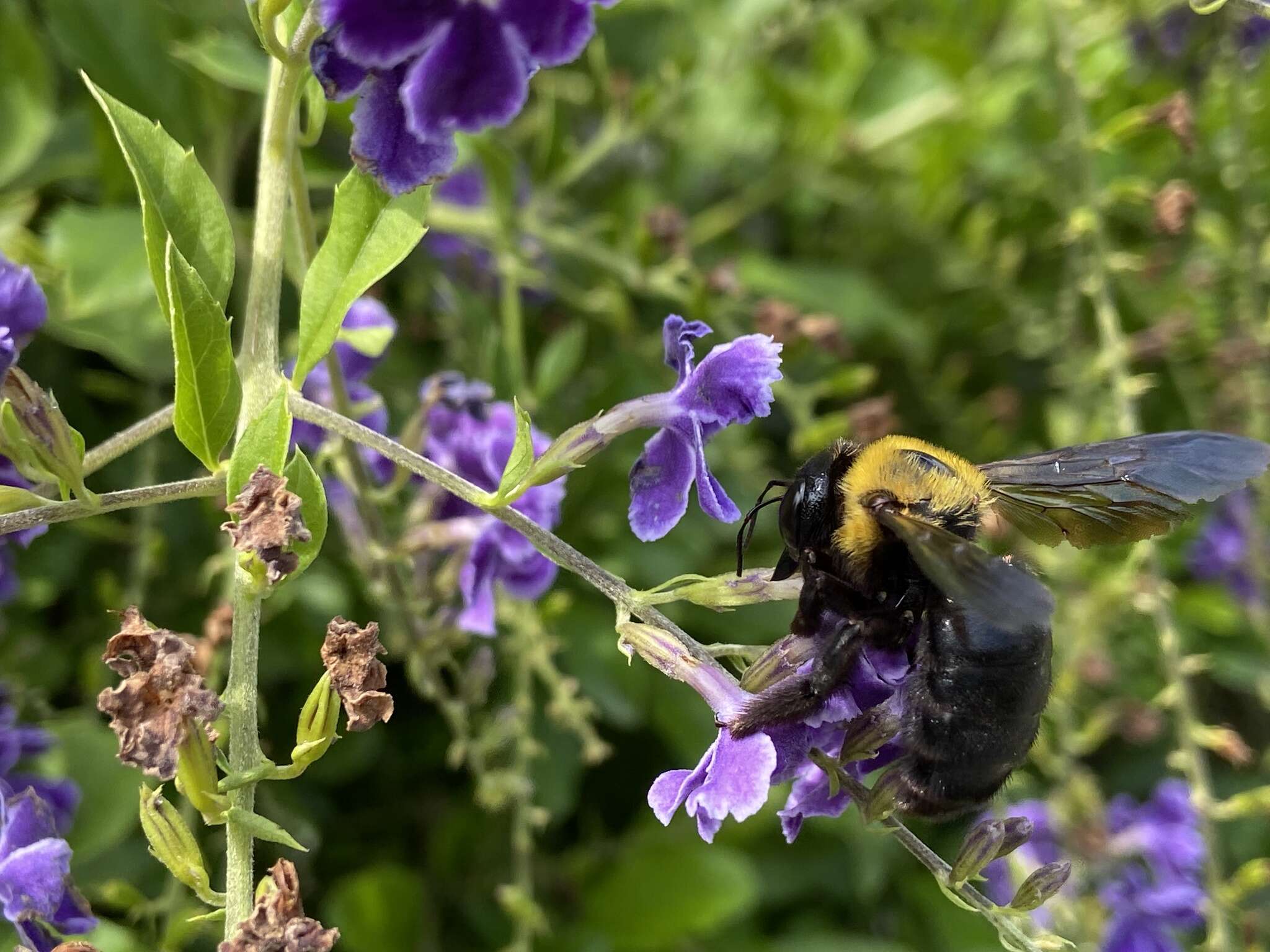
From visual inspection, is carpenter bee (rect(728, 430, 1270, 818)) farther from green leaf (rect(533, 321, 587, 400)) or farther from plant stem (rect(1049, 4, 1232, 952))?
green leaf (rect(533, 321, 587, 400))

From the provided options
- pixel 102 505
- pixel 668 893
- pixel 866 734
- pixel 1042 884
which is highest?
pixel 102 505

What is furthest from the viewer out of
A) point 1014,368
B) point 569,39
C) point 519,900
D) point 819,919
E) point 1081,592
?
point 1014,368

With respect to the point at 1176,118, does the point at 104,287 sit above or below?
above

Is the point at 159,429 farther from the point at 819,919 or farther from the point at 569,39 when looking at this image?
the point at 819,919

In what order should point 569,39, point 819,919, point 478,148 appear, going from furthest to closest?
point 819,919 < point 478,148 < point 569,39

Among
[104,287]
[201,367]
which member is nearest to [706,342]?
[104,287]

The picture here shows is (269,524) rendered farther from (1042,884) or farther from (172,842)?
(1042,884)

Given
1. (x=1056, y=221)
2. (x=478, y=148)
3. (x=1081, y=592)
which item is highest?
(x=478, y=148)

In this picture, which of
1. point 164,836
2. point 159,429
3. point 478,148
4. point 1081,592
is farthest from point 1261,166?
point 164,836

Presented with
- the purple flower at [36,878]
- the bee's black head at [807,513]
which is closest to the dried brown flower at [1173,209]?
the bee's black head at [807,513]
